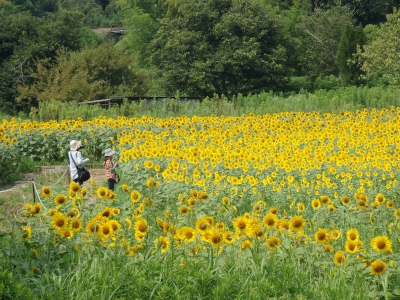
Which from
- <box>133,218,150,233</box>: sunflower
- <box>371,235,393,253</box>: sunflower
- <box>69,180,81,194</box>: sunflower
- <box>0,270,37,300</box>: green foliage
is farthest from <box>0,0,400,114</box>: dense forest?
<box>0,270,37,300</box>: green foliage

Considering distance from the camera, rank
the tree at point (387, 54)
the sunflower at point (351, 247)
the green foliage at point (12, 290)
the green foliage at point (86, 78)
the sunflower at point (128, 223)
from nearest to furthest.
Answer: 1. the green foliage at point (12, 290)
2. the sunflower at point (351, 247)
3. the sunflower at point (128, 223)
4. the tree at point (387, 54)
5. the green foliage at point (86, 78)

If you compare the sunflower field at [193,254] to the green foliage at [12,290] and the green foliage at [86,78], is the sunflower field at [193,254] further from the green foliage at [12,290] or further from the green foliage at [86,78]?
the green foliage at [86,78]

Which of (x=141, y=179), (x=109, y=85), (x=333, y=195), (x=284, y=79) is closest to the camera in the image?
(x=333, y=195)

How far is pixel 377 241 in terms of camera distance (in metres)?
4.56

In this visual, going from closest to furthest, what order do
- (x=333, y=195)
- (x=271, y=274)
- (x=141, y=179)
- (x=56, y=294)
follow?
(x=56, y=294) < (x=271, y=274) < (x=333, y=195) < (x=141, y=179)

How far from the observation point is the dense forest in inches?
1254

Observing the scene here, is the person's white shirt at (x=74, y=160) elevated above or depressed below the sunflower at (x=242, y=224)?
below

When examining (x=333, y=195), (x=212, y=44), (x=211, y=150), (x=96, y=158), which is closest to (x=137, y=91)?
(x=212, y=44)

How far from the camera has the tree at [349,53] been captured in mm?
32469

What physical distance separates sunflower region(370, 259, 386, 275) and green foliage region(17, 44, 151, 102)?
2748 cm

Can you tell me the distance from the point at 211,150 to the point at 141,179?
1521 mm

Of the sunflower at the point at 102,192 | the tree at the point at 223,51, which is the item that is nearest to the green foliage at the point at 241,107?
the tree at the point at 223,51

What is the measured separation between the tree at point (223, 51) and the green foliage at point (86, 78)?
1707 mm

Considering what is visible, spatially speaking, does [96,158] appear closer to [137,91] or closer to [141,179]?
[141,179]
